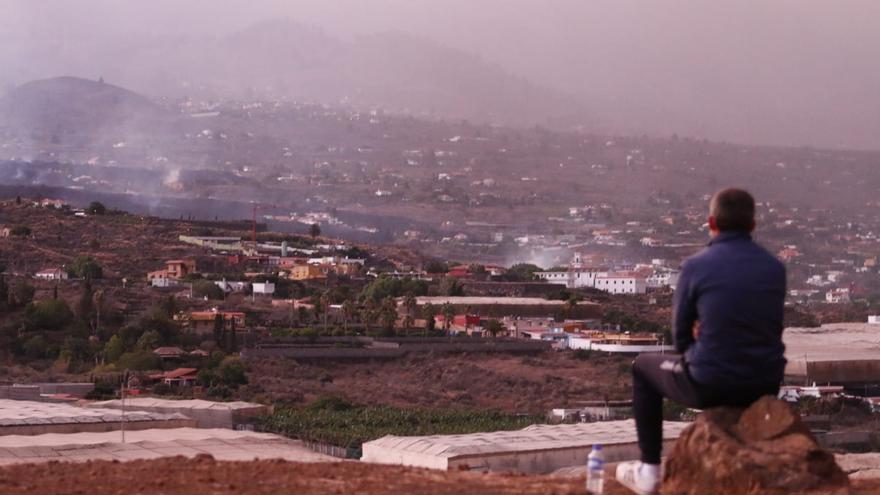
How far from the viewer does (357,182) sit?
130 m

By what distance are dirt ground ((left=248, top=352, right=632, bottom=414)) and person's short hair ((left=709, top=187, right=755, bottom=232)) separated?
81.5 ft

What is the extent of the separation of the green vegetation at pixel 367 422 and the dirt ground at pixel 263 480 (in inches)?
603

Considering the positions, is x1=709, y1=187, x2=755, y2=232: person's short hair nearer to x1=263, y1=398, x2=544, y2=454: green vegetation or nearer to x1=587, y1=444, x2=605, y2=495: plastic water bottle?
x1=587, y1=444, x2=605, y2=495: plastic water bottle

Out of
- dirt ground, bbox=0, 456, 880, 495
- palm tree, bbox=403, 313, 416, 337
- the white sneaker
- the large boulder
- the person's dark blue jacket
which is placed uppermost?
the person's dark blue jacket

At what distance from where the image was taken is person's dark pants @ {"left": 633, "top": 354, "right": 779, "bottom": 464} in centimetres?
687

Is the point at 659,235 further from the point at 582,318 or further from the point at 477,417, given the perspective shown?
the point at 477,417

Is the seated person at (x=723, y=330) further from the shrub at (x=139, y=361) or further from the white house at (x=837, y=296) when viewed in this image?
the white house at (x=837, y=296)

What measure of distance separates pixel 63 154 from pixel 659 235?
62.5 meters

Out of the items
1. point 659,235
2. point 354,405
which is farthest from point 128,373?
point 659,235

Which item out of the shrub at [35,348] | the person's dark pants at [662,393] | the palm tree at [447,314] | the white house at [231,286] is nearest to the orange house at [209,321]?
the shrub at [35,348]

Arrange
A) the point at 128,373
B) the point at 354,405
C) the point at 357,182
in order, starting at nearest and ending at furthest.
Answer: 1. the point at 354,405
2. the point at 128,373
3. the point at 357,182

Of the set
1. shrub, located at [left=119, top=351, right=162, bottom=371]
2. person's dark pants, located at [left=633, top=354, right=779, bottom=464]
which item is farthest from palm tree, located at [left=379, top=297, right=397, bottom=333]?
person's dark pants, located at [left=633, top=354, right=779, bottom=464]

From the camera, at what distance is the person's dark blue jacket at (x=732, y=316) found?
6.80 meters

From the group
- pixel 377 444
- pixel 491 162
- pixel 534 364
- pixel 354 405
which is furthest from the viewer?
pixel 491 162
